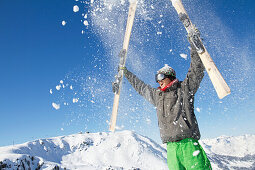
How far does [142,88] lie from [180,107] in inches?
43.7

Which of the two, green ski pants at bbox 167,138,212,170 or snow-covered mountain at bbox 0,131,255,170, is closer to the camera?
green ski pants at bbox 167,138,212,170

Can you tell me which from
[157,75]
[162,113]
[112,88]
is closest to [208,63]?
[157,75]

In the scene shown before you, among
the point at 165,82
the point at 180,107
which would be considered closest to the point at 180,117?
the point at 180,107

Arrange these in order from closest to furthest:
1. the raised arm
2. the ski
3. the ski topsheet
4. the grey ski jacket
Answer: the grey ski jacket, the ski, the raised arm, the ski topsheet

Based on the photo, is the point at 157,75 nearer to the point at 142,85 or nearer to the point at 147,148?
the point at 142,85

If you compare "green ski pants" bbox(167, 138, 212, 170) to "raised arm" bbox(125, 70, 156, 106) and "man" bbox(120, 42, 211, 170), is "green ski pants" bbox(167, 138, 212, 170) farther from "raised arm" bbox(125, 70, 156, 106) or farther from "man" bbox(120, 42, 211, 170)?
"raised arm" bbox(125, 70, 156, 106)

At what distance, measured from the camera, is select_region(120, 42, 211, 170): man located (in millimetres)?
2516

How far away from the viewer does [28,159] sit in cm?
8044

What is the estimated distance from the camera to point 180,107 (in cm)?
270

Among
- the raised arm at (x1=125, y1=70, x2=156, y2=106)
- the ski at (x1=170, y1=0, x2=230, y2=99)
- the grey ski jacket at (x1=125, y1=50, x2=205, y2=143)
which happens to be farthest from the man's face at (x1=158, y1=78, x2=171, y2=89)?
the ski at (x1=170, y1=0, x2=230, y2=99)

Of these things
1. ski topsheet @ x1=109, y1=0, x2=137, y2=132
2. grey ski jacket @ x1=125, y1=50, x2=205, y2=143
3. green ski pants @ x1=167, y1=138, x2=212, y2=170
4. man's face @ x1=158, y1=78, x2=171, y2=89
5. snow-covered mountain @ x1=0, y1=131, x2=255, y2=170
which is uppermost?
snow-covered mountain @ x1=0, y1=131, x2=255, y2=170

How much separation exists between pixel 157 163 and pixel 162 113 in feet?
500

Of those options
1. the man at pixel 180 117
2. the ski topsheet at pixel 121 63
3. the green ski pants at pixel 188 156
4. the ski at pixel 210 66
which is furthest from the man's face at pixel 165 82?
the ski topsheet at pixel 121 63

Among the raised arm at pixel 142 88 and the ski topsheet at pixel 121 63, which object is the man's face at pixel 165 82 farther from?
the ski topsheet at pixel 121 63
